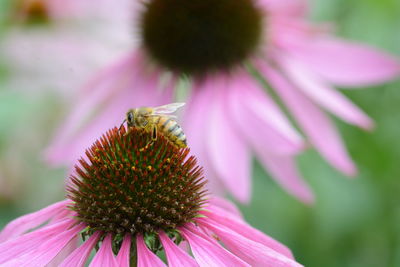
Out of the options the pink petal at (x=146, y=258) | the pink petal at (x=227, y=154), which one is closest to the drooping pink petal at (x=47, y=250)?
the pink petal at (x=146, y=258)

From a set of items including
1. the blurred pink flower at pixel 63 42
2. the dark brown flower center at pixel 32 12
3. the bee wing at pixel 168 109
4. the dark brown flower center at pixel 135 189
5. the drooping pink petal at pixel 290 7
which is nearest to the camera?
the dark brown flower center at pixel 135 189

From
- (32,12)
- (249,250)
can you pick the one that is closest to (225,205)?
(249,250)

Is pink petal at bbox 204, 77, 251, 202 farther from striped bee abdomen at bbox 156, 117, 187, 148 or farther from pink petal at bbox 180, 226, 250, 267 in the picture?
pink petal at bbox 180, 226, 250, 267

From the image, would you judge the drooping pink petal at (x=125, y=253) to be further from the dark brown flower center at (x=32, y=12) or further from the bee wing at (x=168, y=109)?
the dark brown flower center at (x=32, y=12)

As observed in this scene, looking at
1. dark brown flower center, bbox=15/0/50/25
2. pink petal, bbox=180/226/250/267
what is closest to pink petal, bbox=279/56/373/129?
pink petal, bbox=180/226/250/267

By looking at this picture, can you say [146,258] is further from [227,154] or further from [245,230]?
[227,154]

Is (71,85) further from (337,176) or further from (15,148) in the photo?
(337,176)

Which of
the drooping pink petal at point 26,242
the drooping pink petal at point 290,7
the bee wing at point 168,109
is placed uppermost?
the drooping pink petal at point 290,7
